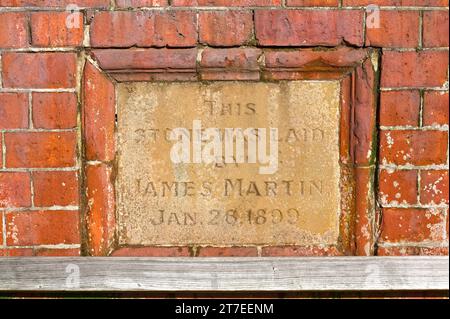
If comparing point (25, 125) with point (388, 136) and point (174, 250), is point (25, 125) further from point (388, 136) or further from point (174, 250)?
point (388, 136)

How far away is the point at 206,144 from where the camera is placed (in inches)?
62.8

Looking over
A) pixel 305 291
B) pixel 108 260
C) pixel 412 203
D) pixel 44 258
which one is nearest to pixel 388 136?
pixel 412 203

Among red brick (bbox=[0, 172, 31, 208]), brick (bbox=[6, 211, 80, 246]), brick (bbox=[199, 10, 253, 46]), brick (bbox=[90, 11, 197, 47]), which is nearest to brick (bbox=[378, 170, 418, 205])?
brick (bbox=[199, 10, 253, 46])

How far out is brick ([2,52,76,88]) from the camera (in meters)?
1.54

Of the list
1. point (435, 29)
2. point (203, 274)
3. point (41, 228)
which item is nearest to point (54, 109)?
point (41, 228)

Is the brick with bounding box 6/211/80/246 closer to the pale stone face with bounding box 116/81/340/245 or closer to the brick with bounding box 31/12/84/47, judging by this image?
the pale stone face with bounding box 116/81/340/245

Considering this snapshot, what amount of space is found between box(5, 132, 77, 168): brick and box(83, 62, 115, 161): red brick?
0.16 feet

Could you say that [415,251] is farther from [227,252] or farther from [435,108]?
[227,252]

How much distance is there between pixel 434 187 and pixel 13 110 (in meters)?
1.17

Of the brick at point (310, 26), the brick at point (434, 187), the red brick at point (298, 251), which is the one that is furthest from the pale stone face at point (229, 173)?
the brick at point (434, 187)

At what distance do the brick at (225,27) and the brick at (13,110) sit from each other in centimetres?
52

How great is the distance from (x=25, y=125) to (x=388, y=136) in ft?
3.26

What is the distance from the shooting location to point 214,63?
1540 mm

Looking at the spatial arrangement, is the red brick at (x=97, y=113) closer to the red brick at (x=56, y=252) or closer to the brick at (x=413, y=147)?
the red brick at (x=56, y=252)
